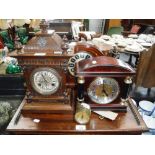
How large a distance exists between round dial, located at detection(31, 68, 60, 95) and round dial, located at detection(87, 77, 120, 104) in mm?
253

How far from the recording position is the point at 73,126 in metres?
1.43

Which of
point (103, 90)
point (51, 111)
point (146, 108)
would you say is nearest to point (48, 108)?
point (51, 111)

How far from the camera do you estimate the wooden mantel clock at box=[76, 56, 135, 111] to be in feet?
4.60

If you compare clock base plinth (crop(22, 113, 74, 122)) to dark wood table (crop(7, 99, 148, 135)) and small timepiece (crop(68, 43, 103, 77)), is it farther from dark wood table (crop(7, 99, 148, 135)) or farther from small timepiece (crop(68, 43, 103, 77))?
small timepiece (crop(68, 43, 103, 77))

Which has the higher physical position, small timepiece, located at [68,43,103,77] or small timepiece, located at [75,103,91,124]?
small timepiece, located at [68,43,103,77]

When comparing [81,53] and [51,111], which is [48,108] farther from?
[81,53]

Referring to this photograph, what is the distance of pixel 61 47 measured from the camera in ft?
4.34

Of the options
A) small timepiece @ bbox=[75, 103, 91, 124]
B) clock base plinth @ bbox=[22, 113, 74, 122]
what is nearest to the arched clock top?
small timepiece @ bbox=[75, 103, 91, 124]

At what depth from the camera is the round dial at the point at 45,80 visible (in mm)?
1386

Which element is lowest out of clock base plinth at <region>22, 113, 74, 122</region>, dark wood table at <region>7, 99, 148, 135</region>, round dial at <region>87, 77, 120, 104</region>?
dark wood table at <region>7, 99, 148, 135</region>

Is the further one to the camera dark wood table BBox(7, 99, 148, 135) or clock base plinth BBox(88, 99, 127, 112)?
clock base plinth BBox(88, 99, 127, 112)

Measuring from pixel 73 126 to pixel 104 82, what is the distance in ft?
1.25
